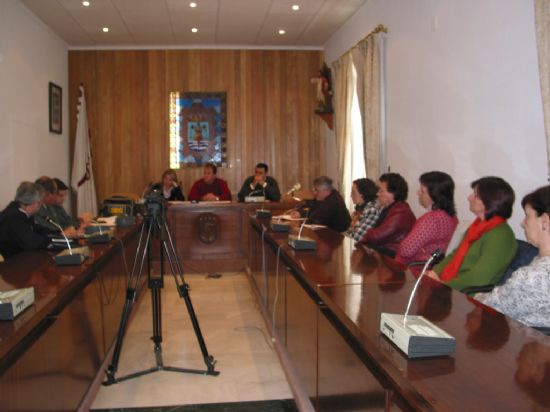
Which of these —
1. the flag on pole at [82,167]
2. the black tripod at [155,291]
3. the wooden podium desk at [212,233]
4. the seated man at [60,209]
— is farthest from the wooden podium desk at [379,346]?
the flag on pole at [82,167]

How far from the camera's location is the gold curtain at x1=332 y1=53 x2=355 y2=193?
7.15 m

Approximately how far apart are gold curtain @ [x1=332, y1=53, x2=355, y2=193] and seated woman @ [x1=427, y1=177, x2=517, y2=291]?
4294 mm

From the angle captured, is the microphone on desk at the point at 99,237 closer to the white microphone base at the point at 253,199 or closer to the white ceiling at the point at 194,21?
the white microphone base at the point at 253,199

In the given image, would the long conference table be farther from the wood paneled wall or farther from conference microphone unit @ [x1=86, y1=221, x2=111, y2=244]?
the wood paneled wall

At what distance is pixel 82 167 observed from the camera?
27.0 feet

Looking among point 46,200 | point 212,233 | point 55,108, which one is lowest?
point 212,233

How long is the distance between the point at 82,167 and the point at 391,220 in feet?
18.1

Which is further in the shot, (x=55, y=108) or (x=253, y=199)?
(x=55, y=108)

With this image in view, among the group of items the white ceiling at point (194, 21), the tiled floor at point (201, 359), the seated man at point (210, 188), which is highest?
the white ceiling at point (194, 21)

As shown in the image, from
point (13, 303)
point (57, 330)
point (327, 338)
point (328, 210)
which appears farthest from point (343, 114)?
point (13, 303)

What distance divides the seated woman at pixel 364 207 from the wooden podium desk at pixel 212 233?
177cm

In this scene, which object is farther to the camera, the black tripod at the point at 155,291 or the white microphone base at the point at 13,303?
the black tripod at the point at 155,291

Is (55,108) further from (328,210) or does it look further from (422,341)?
(422,341)

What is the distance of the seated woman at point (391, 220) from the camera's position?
14.1ft
